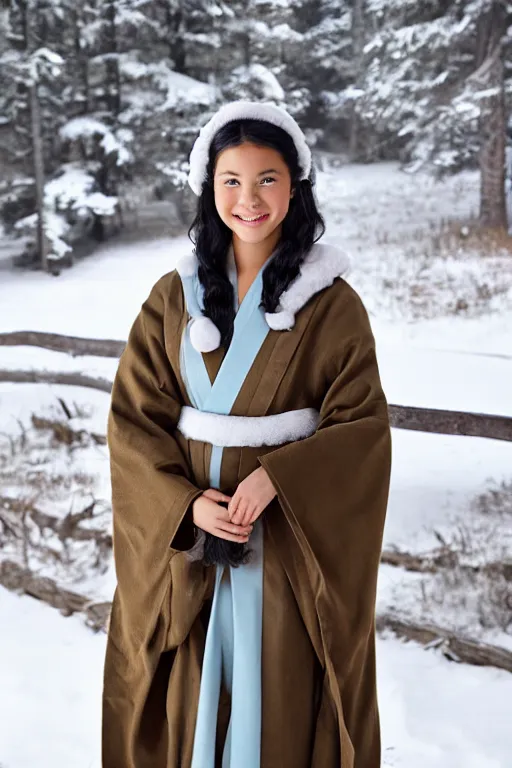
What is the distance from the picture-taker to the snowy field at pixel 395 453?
1.78 metres

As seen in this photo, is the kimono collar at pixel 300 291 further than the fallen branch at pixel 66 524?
No

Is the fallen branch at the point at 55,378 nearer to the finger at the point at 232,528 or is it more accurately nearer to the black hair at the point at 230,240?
the black hair at the point at 230,240

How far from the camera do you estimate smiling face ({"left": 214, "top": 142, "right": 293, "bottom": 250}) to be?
3.34ft

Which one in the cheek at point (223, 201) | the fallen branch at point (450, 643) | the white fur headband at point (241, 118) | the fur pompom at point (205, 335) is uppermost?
the white fur headband at point (241, 118)

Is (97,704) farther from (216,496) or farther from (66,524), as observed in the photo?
(216,496)

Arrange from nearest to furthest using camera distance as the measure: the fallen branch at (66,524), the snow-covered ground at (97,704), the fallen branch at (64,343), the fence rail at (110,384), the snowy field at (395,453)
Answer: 1. the snow-covered ground at (97,704)
2. the snowy field at (395,453)
3. the fence rail at (110,384)
4. the fallen branch at (66,524)
5. the fallen branch at (64,343)

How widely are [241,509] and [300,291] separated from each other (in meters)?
0.32

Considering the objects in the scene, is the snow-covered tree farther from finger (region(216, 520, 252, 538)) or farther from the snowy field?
A: finger (region(216, 520, 252, 538))

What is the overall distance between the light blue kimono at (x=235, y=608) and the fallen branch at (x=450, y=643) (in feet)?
3.52

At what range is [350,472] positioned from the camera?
3.38ft

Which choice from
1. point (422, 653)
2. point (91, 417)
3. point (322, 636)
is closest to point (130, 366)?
point (322, 636)

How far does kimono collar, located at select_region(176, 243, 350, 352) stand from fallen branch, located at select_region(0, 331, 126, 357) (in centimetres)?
154

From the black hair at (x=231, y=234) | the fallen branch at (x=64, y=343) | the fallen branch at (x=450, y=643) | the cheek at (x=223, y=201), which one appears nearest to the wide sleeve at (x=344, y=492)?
the black hair at (x=231, y=234)

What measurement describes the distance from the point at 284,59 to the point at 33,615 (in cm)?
194
